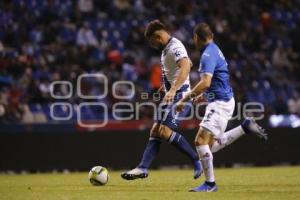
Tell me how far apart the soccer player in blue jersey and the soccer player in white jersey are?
2.41 feet

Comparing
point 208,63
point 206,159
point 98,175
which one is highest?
point 208,63

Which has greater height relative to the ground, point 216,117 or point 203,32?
point 203,32

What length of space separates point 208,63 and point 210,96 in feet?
2.12

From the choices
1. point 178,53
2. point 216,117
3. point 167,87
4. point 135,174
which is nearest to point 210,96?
point 216,117

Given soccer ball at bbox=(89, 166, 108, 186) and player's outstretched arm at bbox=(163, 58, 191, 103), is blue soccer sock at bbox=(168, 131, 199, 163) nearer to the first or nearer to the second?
player's outstretched arm at bbox=(163, 58, 191, 103)

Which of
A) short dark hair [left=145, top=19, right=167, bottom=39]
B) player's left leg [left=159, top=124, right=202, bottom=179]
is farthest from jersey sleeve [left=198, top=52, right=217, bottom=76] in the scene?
player's left leg [left=159, top=124, right=202, bottom=179]

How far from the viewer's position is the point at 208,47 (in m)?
9.90

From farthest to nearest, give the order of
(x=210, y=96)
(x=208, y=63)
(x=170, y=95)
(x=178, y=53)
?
1. (x=178, y=53)
2. (x=170, y=95)
3. (x=210, y=96)
4. (x=208, y=63)

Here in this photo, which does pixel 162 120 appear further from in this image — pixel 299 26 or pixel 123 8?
pixel 299 26

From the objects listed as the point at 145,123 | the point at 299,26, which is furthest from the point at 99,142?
the point at 299,26

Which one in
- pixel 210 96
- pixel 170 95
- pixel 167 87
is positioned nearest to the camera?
pixel 210 96

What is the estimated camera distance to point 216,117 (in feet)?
32.6

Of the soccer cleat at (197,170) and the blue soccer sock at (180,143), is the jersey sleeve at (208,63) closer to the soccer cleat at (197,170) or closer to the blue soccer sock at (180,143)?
the blue soccer sock at (180,143)

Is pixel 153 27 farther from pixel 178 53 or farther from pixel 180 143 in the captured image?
pixel 180 143
